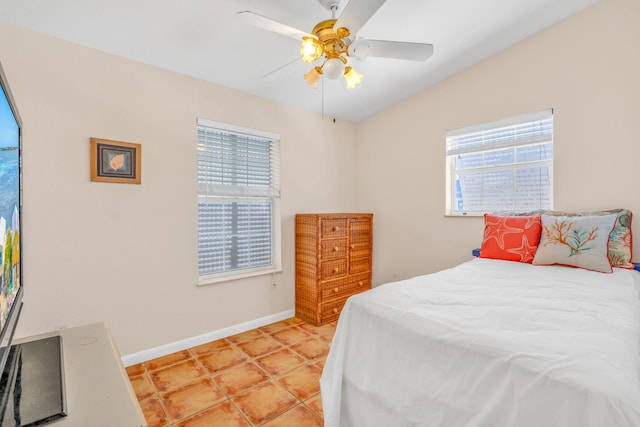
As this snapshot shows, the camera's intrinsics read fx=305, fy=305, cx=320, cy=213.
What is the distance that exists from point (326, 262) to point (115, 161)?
6.59 ft

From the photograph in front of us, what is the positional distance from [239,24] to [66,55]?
117 centimetres

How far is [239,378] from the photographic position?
2162mm

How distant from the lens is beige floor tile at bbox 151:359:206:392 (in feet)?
6.84

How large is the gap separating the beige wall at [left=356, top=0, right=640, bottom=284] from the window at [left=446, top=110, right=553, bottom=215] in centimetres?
9

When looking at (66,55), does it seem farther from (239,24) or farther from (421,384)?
(421,384)

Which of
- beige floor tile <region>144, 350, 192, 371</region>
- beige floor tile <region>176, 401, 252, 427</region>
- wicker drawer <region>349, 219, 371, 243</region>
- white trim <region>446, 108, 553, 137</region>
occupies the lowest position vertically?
beige floor tile <region>176, 401, 252, 427</region>

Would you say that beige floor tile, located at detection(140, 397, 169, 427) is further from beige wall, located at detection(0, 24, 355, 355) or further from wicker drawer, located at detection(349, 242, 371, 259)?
wicker drawer, located at detection(349, 242, 371, 259)

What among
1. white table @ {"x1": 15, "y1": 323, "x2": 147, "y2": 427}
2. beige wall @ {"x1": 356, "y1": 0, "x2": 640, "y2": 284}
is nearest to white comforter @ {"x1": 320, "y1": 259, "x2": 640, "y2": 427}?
white table @ {"x1": 15, "y1": 323, "x2": 147, "y2": 427}

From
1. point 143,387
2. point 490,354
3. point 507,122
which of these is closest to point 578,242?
point 507,122

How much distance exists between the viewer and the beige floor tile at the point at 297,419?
1693 millimetres

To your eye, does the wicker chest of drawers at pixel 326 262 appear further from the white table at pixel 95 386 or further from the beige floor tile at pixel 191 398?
the white table at pixel 95 386

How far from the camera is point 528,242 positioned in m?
2.24

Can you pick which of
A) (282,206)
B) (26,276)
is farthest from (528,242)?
(26,276)

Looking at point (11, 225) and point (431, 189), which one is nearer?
point (11, 225)
